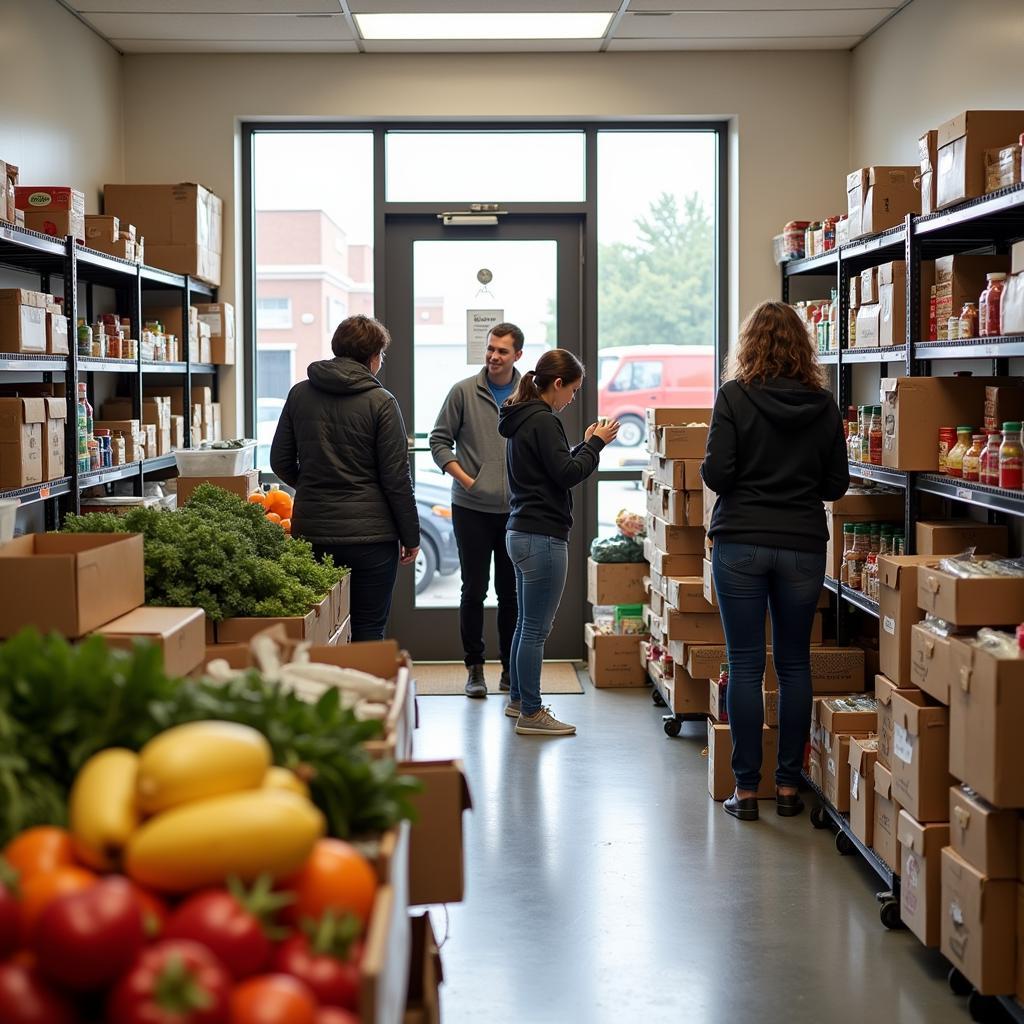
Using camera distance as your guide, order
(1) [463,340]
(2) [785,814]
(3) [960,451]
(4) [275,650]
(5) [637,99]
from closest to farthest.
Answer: (4) [275,650], (3) [960,451], (2) [785,814], (5) [637,99], (1) [463,340]

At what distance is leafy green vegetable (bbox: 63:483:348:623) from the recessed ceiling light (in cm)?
323

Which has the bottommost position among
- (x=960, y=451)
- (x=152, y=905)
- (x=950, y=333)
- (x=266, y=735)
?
(x=152, y=905)

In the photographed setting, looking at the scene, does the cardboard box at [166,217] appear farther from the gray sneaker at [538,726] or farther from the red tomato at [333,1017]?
the red tomato at [333,1017]

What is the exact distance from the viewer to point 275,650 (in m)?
2.12

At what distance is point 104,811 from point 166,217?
5.30m

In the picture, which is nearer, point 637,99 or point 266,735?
point 266,735

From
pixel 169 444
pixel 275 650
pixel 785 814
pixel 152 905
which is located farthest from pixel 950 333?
pixel 169 444

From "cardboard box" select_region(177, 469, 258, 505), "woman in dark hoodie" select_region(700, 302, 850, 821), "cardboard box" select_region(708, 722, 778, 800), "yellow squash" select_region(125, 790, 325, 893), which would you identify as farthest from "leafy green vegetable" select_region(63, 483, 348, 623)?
"yellow squash" select_region(125, 790, 325, 893)

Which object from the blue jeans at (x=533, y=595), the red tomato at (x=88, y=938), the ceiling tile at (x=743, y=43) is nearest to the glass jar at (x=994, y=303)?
the blue jeans at (x=533, y=595)

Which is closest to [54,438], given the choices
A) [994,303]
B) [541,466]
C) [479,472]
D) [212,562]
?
[212,562]

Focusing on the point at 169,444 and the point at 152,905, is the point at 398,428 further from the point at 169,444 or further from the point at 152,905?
the point at 152,905

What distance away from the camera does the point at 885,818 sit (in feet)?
12.2

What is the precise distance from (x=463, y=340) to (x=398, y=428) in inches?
106

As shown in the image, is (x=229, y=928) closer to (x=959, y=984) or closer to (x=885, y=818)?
(x=959, y=984)
